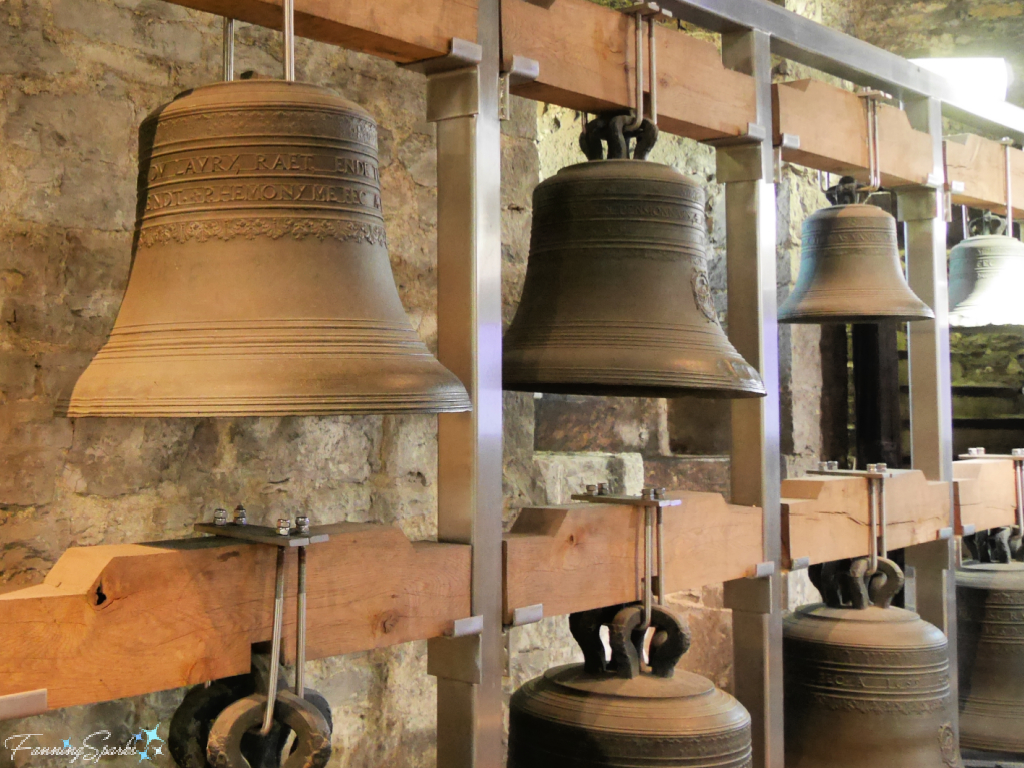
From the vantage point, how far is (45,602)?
1.46 meters

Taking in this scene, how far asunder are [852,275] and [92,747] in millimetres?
2148

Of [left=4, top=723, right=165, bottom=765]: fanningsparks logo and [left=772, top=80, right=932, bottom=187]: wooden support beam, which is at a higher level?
[left=772, top=80, right=932, bottom=187]: wooden support beam

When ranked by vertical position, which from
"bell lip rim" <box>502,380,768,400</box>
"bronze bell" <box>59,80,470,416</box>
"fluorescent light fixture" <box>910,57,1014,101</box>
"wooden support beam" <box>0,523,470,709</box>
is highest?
"fluorescent light fixture" <box>910,57,1014,101</box>

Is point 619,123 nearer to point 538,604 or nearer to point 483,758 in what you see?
point 538,604

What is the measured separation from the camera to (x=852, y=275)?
3.03 m

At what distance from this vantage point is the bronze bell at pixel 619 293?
6.62 ft

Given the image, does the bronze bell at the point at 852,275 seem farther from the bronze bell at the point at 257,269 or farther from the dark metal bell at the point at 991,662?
the bronze bell at the point at 257,269

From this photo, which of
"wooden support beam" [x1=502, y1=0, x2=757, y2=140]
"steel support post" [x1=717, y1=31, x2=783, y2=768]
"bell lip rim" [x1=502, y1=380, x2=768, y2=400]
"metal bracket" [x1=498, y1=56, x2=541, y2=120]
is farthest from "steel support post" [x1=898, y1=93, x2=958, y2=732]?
"metal bracket" [x1=498, y1=56, x2=541, y2=120]

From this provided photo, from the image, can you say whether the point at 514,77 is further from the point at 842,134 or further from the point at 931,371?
the point at 931,371

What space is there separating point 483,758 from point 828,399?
8.99ft

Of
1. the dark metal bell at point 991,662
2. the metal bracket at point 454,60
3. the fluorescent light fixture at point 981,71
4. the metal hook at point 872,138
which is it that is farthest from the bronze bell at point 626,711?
the fluorescent light fixture at point 981,71

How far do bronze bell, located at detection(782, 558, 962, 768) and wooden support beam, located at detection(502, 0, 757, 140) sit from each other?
123 cm

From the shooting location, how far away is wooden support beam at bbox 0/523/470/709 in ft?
4.79

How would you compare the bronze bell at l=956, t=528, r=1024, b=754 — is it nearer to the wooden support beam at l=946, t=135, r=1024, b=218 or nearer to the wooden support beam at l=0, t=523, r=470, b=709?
the wooden support beam at l=946, t=135, r=1024, b=218
